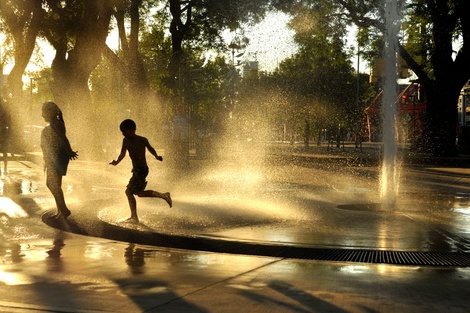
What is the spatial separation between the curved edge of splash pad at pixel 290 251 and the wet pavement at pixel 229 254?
2cm

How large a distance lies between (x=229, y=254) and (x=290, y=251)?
646 millimetres

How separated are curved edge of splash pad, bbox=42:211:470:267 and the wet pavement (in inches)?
0.8

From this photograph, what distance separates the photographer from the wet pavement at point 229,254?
19.9ft

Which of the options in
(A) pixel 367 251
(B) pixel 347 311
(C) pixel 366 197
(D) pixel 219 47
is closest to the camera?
(B) pixel 347 311

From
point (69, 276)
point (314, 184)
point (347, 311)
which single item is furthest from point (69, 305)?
point (314, 184)

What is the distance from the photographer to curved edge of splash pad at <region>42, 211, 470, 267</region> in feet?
26.5

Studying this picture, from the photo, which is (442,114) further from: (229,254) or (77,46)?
(229,254)

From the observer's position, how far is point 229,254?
845 cm

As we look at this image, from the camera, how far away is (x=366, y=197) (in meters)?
15.8

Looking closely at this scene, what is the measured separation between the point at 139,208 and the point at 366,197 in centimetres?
488

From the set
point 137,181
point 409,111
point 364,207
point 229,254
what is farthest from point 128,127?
point 409,111

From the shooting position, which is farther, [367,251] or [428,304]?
[367,251]

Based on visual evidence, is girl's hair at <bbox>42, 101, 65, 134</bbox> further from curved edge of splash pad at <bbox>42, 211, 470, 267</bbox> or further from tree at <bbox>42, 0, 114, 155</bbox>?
tree at <bbox>42, 0, 114, 155</bbox>

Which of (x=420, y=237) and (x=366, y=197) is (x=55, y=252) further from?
(x=366, y=197)
